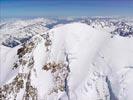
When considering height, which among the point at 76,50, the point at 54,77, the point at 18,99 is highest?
the point at 76,50

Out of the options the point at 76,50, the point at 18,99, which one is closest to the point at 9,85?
the point at 18,99

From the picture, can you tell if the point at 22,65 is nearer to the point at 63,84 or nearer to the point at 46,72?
the point at 46,72

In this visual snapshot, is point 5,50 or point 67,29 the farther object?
point 5,50

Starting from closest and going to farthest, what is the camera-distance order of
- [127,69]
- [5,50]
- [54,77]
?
[127,69] → [54,77] → [5,50]

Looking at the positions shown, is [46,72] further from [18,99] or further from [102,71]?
[102,71]

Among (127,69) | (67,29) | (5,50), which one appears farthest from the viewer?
(5,50)

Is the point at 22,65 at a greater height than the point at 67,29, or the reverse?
the point at 67,29
